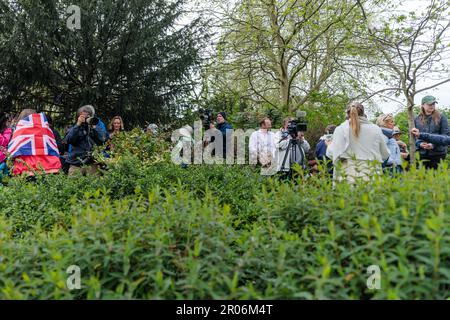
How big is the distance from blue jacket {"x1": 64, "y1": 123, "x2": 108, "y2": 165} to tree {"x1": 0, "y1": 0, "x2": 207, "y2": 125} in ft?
13.7

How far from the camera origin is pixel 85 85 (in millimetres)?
12633

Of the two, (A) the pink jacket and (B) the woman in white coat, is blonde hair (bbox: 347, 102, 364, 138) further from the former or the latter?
(A) the pink jacket

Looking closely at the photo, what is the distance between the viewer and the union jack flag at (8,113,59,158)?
812 cm

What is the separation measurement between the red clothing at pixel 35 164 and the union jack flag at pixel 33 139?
0.08 meters

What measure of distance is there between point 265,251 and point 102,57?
11037 millimetres

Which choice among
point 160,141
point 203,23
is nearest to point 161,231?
point 160,141

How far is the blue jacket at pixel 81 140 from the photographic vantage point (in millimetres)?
8391

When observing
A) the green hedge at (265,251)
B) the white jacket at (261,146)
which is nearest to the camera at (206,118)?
the white jacket at (261,146)

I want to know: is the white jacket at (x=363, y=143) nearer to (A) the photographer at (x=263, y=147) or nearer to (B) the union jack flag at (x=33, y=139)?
(A) the photographer at (x=263, y=147)

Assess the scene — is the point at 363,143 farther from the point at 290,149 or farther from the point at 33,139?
the point at 33,139

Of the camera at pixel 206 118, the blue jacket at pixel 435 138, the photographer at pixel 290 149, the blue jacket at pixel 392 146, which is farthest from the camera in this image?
the camera at pixel 206 118

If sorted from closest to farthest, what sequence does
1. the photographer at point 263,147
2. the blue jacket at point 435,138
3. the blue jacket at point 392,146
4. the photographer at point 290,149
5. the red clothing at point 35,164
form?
1. the blue jacket at point 435,138
2. the red clothing at point 35,164
3. the blue jacket at point 392,146
4. the photographer at point 290,149
5. the photographer at point 263,147

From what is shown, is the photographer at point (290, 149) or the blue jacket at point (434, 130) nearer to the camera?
the blue jacket at point (434, 130)

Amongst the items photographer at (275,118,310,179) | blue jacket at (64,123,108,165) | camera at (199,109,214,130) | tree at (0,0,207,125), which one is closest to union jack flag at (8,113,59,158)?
blue jacket at (64,123,108,165)
